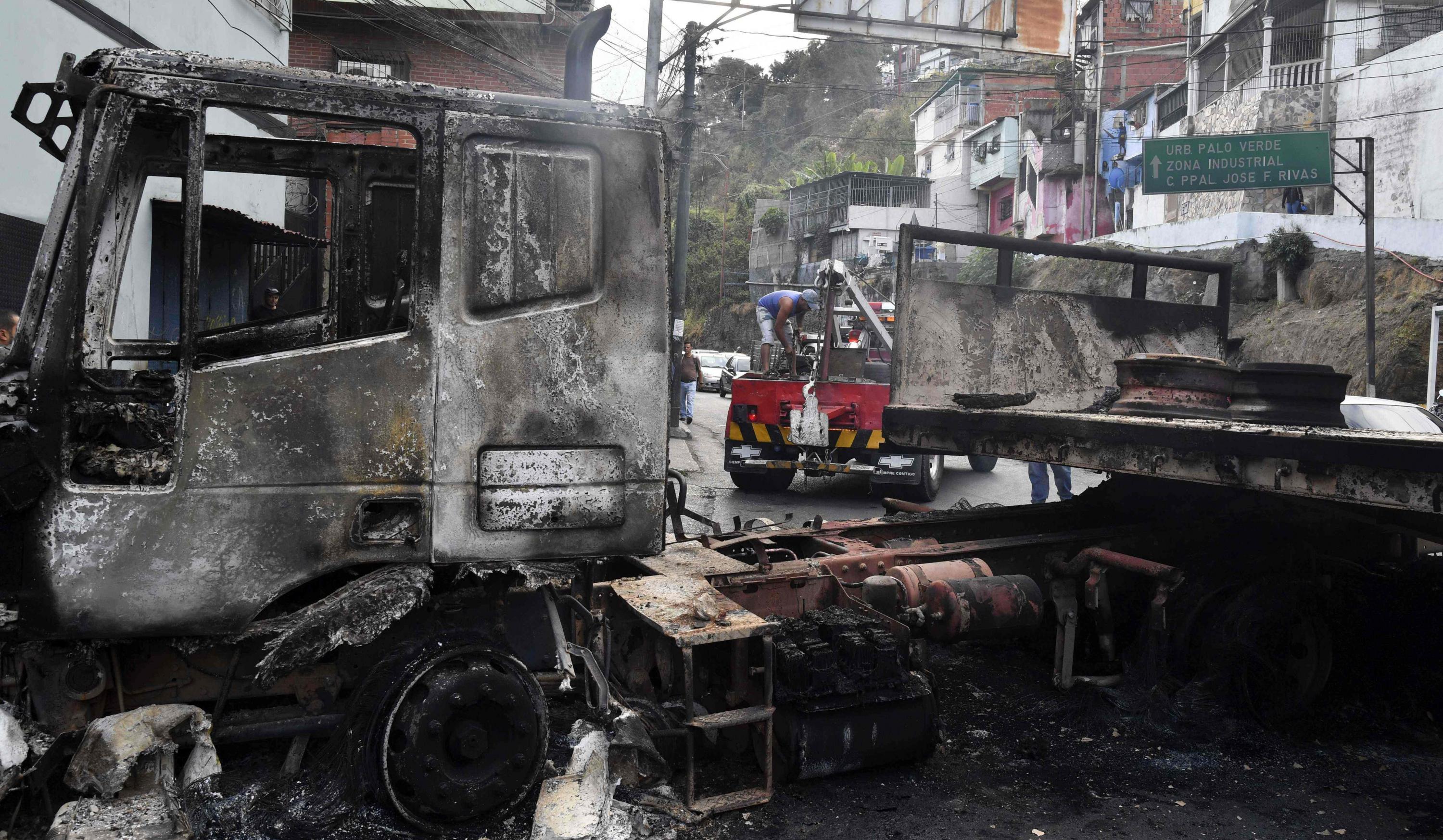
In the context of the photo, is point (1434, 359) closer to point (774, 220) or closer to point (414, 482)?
point (414, 482)

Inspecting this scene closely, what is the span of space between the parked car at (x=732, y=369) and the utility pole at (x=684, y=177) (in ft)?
34.5

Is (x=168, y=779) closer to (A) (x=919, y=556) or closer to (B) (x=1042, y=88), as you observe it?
(A) (x=919, y=556)

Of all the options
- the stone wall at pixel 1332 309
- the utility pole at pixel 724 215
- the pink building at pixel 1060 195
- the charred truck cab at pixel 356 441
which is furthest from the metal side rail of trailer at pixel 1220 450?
the utility pole at pixel 724 215

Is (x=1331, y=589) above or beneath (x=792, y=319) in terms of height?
beneath

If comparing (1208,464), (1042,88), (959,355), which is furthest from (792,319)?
(1042,88)

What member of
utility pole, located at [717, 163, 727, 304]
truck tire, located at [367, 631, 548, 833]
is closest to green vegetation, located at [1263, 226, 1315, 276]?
utility pole, located at [717, 163, 727, 304]

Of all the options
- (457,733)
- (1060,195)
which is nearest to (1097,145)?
(1060,195)

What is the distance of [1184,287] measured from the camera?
24734mm

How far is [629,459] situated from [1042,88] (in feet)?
148

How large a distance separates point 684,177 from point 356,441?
40.3ft

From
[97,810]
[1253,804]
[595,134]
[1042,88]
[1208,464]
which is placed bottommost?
[1253,804]

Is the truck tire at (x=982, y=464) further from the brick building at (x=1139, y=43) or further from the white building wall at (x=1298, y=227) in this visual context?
the brick building at (x=1139, y=43)

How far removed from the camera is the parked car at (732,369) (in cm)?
2744

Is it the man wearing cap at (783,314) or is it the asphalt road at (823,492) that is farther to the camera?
the man wearing cap at (783,314)
